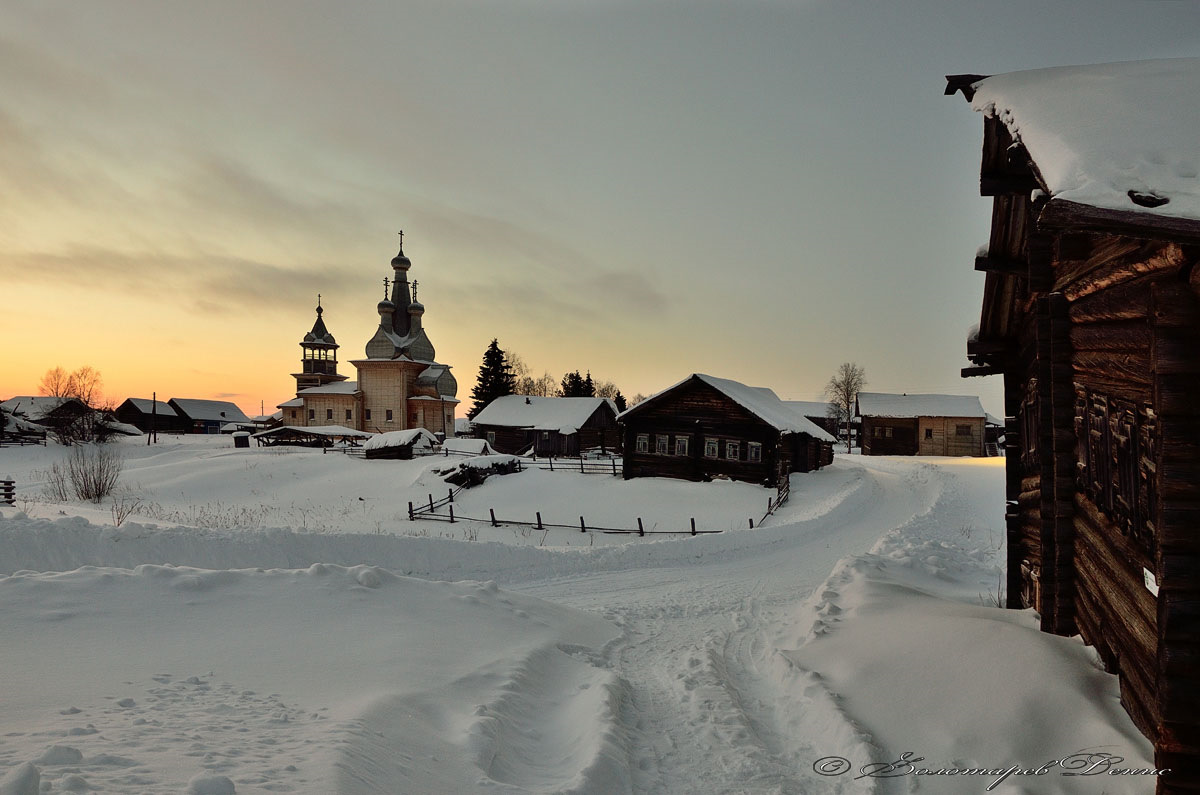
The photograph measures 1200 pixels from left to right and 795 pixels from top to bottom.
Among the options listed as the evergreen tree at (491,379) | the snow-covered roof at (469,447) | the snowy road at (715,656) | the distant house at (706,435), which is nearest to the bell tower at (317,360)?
the evergreen tree at (491,379)

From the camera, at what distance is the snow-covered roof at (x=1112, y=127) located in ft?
11.3

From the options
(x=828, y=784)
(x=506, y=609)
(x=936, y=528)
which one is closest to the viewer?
(x=828, y=784)

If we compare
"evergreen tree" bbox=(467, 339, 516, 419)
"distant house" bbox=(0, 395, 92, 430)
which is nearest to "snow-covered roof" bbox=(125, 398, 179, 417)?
"distant house" bbox=(0, 395, 92, 430)

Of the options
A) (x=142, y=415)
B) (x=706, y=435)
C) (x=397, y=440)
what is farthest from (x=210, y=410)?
(x=706, y=435)

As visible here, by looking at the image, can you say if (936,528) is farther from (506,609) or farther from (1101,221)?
(1101,221)

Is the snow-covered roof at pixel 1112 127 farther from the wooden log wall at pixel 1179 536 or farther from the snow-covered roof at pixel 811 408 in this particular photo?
the snow-covered roof at pixel 811 408

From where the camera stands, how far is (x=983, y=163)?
683 centimetres

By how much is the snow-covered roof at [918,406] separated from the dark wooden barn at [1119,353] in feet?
168

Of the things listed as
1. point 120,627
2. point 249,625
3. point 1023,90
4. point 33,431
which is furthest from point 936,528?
point 33,431

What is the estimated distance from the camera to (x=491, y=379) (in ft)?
211

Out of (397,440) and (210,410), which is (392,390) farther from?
(210,410)

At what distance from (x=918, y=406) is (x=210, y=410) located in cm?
9767

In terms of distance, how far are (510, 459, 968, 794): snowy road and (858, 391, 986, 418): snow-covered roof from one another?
40.5 meters

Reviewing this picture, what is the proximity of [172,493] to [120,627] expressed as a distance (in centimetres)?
3042
